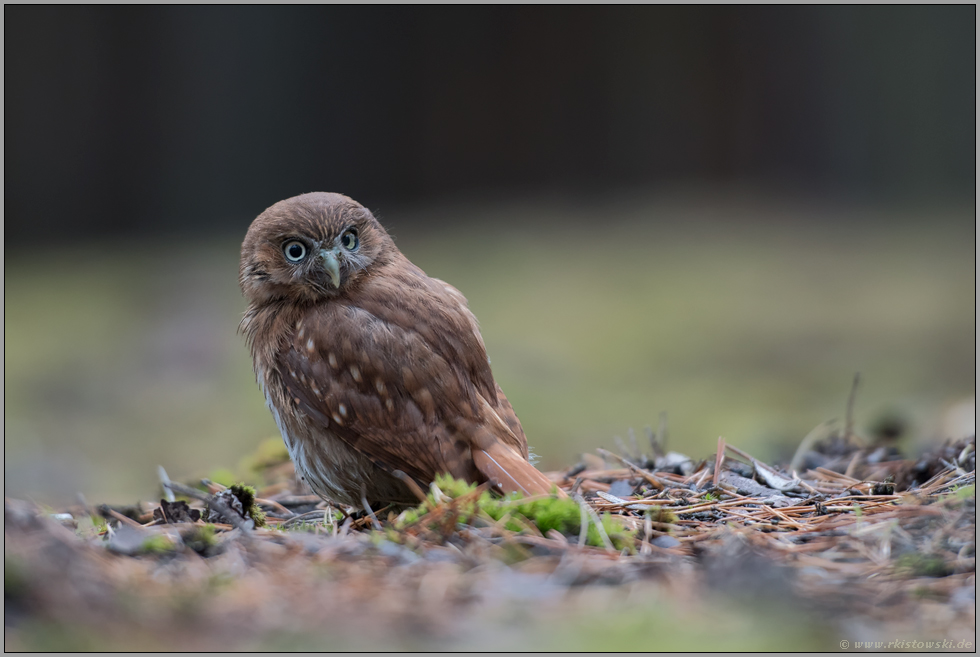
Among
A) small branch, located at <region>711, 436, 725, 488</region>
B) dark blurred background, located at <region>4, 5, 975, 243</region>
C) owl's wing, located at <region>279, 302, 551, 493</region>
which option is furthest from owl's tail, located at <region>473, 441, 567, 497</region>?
dark blurred background, located at <region>4, 5, 975, 243</region>

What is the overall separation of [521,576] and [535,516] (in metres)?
0.47

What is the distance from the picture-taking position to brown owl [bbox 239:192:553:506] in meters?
3.13

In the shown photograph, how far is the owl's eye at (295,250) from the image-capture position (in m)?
3.49

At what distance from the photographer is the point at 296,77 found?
1384cm

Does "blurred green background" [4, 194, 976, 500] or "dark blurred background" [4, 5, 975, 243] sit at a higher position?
"dark blurred background" [4, 5, 975, 243]

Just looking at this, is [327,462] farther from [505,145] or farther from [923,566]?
[505,145]

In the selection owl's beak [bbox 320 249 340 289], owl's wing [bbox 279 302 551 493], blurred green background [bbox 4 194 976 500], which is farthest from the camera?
blurred green background [bbox 4 194 976 500]

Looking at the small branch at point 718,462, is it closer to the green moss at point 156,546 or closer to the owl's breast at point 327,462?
the owl's breast at point 327,462

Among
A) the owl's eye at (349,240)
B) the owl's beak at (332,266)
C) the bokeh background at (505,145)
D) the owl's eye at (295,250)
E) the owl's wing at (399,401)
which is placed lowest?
the owl's wing at (399,401)

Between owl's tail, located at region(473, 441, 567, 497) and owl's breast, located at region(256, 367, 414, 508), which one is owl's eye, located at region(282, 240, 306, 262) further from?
owl's tail, located at region(473, 441, 567, 497)

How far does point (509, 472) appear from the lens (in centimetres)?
303

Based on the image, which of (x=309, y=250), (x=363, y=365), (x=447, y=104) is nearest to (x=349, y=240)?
(x=309, y=250)

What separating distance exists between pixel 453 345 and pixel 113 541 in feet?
4.49

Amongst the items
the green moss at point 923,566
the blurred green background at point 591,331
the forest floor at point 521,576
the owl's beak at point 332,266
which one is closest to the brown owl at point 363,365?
the owl's beak at point 332,266
